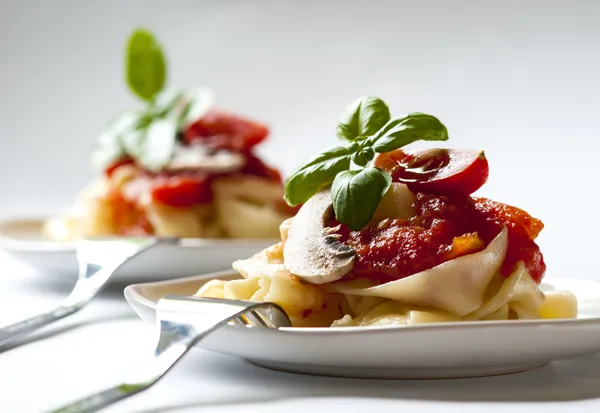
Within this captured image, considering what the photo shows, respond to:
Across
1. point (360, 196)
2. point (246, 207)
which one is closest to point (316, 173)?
point (360, 196)

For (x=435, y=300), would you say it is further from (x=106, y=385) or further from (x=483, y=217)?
(x=106, y=385)

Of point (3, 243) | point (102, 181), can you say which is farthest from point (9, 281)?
point (102, 181)

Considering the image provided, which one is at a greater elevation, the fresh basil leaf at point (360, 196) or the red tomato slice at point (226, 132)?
the fresh basil leaf at point (360, 196)

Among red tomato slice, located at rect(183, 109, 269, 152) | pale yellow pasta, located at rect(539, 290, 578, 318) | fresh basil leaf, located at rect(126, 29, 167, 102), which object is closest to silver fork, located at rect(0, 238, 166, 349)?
red tomato slice, located at rect(183, 109, 269, 152)

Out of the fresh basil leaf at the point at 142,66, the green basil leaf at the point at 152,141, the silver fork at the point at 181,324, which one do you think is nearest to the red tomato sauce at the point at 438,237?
the silver fork at the point at 181,324

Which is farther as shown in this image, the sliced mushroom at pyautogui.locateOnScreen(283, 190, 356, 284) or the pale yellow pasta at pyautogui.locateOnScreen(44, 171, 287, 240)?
the pale yellow pasta at pyautogui.locateOnScreen(44, 171, 287, 240)

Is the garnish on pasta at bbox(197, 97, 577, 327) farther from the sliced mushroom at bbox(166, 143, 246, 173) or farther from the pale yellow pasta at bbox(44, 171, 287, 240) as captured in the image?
the sliced mushroom at bbox(166, 143, 246, 173)

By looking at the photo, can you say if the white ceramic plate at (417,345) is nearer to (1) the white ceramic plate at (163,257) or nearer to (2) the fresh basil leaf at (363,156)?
(2) the fresh basil leaf at (363,156)
